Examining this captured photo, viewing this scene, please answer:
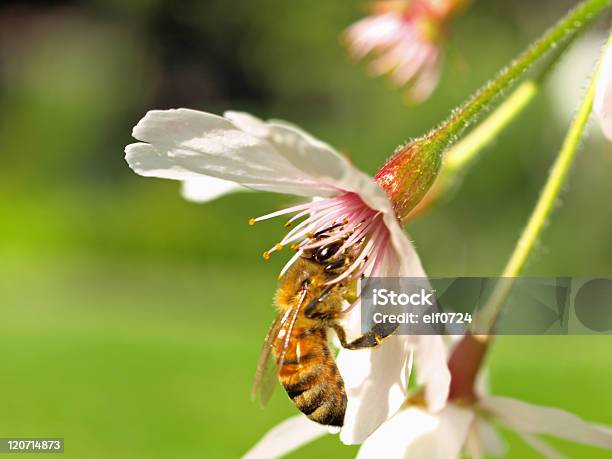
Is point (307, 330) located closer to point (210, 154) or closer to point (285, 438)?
point (285, 438)

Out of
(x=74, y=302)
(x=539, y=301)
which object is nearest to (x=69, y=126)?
(x=74, y=302)

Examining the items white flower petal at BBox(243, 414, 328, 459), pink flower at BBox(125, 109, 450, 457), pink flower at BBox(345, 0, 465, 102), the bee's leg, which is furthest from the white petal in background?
pink flower at BBox(345, 0, 465, 102)

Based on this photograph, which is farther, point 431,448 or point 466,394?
point 466,394

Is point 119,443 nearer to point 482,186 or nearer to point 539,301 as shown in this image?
point 539,301

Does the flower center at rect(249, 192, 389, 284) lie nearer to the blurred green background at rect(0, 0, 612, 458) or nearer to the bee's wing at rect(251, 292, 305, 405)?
the bee's wing at rect(251, 292, 305, 405)

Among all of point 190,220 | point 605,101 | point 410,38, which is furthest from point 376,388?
point 190,220

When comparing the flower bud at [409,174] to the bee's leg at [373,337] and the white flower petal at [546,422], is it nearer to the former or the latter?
the bee's leg at [373,337]
